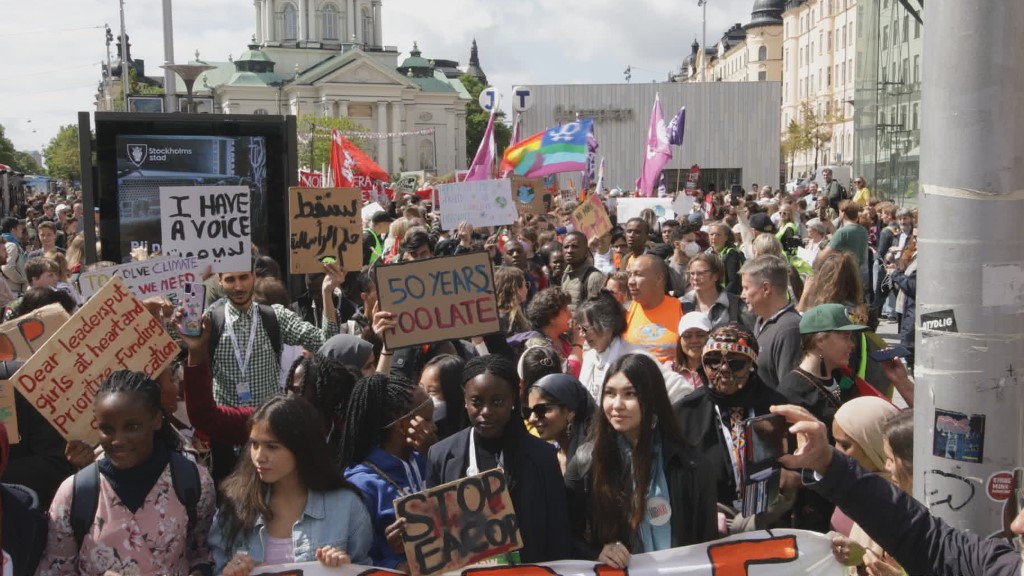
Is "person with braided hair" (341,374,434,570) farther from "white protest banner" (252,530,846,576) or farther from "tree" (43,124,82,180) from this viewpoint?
"tree" (43,124,82,180)

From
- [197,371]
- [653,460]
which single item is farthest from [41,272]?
[653,460]

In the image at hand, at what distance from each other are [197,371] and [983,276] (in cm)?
298

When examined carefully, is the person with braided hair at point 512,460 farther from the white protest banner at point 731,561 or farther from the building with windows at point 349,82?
the building with windows at point 349,82

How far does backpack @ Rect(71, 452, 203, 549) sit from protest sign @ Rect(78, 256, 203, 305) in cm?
235

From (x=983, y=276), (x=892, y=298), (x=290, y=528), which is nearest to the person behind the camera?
(x=983, y=276)

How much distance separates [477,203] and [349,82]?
10250 centimetres

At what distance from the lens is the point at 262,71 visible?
117125 mm

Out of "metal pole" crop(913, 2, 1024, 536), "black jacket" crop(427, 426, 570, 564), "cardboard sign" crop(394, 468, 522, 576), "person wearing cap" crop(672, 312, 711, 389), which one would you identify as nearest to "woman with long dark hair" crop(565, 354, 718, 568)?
"black jacket" crop(427, 426, 570, 564)

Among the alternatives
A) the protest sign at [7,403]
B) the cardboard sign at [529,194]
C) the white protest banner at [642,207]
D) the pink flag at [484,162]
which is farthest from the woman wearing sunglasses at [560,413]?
the white protest banner at [642,207]

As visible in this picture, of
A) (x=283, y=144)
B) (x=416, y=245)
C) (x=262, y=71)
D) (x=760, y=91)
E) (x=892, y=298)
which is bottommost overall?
(x=892, y=298)

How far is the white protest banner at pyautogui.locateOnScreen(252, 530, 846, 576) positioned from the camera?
3.64m

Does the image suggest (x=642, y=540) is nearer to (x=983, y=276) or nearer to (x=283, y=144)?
(x=983, y=276)

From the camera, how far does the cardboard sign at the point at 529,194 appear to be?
1667cm

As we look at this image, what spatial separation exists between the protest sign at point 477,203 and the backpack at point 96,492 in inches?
351
